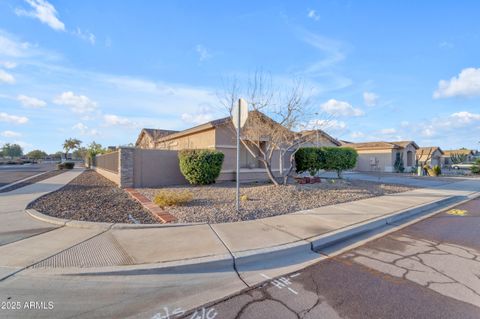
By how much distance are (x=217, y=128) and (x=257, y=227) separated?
365 inches

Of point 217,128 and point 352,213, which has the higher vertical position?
point 217,128

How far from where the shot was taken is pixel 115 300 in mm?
2969

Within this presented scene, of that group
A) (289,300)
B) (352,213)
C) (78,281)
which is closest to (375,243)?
(352,213)

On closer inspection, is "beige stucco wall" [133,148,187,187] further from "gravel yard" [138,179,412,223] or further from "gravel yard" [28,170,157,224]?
"gravel yard" [138,179,412,223]

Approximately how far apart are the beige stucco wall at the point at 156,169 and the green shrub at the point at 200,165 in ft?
3.55

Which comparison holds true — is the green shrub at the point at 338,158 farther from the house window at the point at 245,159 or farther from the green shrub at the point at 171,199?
the green shrub at the point at 171,199

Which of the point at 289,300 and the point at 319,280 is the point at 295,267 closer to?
the point at 319,280

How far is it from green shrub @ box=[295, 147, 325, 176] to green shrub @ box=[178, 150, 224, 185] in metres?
5.48

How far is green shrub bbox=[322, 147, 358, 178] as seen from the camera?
50.1 feet

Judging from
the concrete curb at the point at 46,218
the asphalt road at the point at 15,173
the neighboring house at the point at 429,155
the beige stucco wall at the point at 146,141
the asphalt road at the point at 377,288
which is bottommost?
the asphalt road at the point at 377,288

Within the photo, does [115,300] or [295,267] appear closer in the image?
[115,300]

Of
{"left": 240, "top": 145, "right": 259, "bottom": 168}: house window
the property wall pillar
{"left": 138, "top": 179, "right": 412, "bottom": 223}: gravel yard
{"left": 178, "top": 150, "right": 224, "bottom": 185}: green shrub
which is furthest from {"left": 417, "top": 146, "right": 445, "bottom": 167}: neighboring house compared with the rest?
the property wall pillar

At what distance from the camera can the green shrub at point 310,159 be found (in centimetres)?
1475

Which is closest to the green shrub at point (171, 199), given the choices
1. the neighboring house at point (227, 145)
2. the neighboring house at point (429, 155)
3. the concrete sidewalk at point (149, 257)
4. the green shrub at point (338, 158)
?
the concrete sidewalk at point (149, 257)
